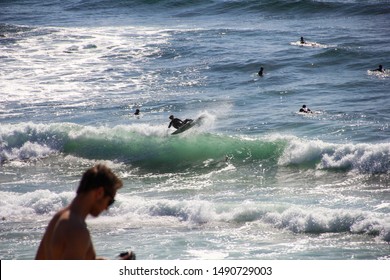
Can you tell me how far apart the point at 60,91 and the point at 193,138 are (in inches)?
390

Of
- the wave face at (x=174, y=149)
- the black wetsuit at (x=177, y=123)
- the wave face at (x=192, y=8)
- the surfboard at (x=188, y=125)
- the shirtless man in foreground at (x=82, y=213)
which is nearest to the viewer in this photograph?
the shirtless man in foreground at (x=82, y=213)

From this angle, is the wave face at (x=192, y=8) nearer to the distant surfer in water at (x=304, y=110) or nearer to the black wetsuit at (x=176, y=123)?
the distant surfer in water at (x=304, y=110)

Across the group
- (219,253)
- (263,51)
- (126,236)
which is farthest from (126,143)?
(263,51)

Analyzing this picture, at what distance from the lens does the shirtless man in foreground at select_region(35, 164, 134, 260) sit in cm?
455

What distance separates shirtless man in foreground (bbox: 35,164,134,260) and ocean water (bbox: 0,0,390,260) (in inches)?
324

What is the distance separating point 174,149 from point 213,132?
1488 millimetres

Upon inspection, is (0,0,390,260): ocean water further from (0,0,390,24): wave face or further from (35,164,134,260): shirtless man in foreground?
(35,164,134,260): shirtless man in foreground

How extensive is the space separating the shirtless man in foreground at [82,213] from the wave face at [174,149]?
16248 mm

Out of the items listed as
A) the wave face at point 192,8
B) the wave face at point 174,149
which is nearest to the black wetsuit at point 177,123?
the wave face at point 174,149

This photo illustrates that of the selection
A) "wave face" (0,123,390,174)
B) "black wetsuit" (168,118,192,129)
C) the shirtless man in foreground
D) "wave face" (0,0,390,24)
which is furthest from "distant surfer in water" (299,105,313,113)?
the shirtless man in foreground

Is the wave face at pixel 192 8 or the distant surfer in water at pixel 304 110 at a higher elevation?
the wave face at pixel 192 8

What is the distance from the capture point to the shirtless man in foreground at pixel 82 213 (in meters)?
4.55

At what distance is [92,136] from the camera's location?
84.0 feet

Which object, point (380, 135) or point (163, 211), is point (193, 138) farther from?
point (163, 211)
